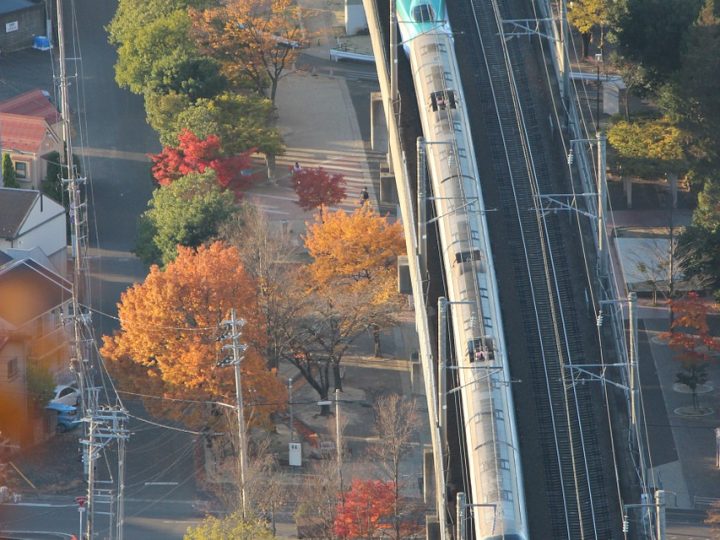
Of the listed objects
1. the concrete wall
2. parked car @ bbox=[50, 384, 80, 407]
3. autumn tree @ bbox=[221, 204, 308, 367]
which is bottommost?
parked car @ bbox=[50, 384, 80, 407]

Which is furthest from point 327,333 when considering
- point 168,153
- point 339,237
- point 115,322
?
point 168,153

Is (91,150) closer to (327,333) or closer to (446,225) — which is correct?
(327,333)

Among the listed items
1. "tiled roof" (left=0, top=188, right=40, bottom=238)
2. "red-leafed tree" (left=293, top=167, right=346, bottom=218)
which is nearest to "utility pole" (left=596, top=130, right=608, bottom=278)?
"red-leafed tree" (left=293, top=167, right=346, bottom=218)

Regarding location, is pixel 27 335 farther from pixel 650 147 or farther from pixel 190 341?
pixel 650 147

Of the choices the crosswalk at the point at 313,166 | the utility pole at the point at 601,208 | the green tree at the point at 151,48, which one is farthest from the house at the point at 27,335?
the utility pole at the point at 601,208

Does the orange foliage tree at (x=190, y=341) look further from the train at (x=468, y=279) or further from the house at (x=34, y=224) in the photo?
the train at (x=468, y=279)

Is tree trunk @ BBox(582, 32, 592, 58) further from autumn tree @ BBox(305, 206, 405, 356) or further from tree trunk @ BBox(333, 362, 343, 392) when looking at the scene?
tree trunk @ BBox(333, 362, 343, 392)

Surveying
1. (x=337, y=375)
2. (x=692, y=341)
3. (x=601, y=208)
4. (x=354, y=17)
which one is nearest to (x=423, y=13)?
(x=337, y=375)
